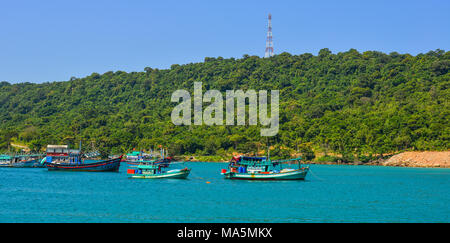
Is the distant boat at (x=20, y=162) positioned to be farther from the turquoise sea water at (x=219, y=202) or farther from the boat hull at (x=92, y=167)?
the turquoise sea water at (x=219, y=202)

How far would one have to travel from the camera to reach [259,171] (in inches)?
2373

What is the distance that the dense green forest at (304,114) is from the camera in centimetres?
11225

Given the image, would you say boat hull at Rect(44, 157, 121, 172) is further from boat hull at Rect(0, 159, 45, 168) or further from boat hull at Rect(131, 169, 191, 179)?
boat hull at Rect(0, 159, 45, 168)

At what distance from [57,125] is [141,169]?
103 meters

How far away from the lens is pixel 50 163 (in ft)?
250

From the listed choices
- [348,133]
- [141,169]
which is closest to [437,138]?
[348,133]

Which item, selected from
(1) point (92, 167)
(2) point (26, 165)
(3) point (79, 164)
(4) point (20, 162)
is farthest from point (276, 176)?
(4) point (20, 162)

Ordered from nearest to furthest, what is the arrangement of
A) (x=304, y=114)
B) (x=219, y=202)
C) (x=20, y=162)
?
(x=219, y=202)
(x=20, y=162)
(x=304, y=114)

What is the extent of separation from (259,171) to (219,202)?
2152 cm

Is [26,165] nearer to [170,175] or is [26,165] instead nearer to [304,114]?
[170,175]

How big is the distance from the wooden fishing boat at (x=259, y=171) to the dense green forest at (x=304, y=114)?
53776mm

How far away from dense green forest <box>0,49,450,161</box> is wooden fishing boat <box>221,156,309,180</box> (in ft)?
176

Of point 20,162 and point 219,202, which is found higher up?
point 20,162

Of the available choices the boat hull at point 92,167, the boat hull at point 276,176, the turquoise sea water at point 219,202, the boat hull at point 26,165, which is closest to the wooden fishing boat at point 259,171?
the boat hull at point 276,176
